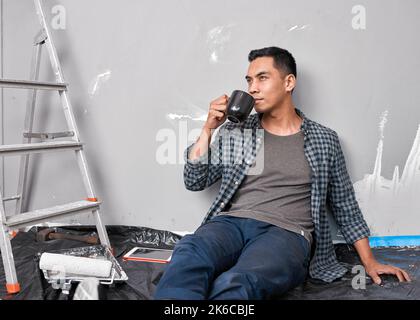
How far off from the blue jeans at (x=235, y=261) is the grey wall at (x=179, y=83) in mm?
575

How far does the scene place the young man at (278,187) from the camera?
1395 millimetres

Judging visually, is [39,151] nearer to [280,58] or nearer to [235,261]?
[235,261]

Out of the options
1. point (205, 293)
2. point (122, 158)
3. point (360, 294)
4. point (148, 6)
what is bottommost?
point (360, 294)

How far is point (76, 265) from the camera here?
1384mm

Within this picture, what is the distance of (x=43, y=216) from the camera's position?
1.55 m

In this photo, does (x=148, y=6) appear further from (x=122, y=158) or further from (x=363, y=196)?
(x=363, y=196)

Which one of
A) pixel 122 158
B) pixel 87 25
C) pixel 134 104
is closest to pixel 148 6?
pixel 87 25

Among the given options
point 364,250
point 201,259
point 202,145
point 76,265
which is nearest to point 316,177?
point 364,250

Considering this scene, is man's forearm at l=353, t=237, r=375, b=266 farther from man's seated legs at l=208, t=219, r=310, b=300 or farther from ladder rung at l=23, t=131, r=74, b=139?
ladder rung at l=23, t=131, r=74, b=139

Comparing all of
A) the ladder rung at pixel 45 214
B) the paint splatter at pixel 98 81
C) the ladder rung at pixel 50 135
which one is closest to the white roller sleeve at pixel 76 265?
the ladder rung at pixel 45 214

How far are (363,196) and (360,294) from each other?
0.60 meters
